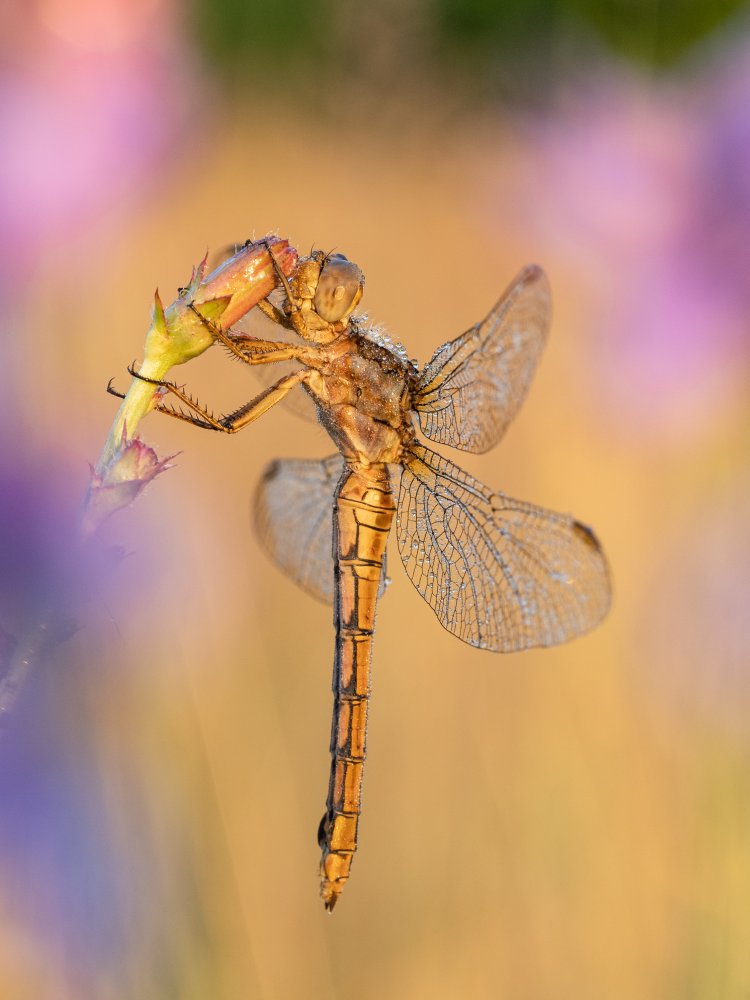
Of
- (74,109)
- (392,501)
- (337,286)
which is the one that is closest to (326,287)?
(337,286)

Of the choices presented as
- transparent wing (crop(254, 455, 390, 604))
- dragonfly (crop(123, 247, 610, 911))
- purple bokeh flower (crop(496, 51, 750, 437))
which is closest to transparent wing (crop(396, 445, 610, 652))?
dragonfly (crop(123, 247, 610, 911))

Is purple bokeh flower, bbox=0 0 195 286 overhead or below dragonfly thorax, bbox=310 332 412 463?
overhead

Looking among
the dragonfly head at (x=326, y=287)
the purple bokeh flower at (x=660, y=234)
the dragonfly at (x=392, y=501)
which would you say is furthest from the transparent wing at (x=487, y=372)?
the purple bokeh flower at (x=660, y=234)

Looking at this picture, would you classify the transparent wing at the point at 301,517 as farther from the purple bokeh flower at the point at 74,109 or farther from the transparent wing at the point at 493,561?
the purple bokeh flower at the point at 74,109

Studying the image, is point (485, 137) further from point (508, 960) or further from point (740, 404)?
point (508, 960)

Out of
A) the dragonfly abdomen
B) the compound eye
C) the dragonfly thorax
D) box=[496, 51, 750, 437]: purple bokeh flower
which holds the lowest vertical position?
the dragonfly abdomen

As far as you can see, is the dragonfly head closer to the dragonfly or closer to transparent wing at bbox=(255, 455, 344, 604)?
the dragonfly

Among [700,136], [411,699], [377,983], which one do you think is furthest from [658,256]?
[377,983]
